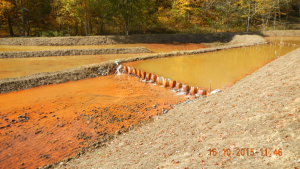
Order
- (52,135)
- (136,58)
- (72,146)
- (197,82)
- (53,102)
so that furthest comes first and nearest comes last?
(136,58) < (197,82) < (53,102) < (52,135) < (72,146)

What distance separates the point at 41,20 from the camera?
1224 inches

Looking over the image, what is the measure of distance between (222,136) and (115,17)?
28761 millimetres

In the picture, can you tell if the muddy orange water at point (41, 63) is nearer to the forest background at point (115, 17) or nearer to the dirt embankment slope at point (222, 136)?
the forest background at point (115, 17)

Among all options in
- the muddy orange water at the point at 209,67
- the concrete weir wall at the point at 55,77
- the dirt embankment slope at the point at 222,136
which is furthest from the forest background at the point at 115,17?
the dirt embankment slope at the point at 222,136

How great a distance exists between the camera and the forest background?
27.2 metres

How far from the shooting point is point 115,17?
30156 mm

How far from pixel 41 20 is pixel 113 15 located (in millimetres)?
11872

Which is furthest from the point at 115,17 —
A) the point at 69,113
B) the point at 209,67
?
the point at 69,113

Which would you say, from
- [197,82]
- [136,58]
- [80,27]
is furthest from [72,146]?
[80,27]

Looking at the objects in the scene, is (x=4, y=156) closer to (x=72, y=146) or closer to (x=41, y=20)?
(x=72, y=146)

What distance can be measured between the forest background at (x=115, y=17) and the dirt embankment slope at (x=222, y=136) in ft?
77.4

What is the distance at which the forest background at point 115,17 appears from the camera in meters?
27.2
